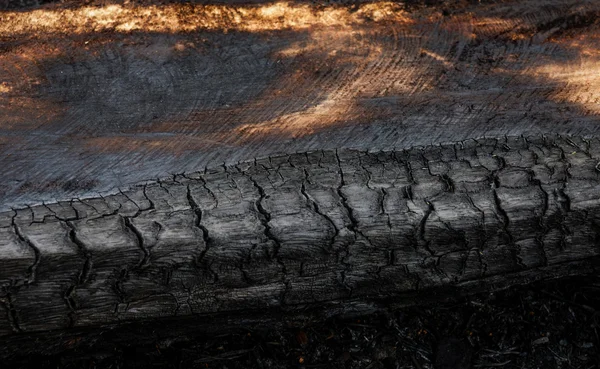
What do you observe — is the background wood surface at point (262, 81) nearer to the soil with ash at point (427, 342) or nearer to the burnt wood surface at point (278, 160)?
the burnt wood surface at point (278, 160)

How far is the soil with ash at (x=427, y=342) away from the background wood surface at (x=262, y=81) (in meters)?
0.52

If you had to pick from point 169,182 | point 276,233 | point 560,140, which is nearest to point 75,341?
point 169,182

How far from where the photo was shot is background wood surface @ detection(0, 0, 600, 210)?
66.8 inches

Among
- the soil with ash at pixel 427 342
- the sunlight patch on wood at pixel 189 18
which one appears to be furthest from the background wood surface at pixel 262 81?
the soil with ash at pixel 427 342

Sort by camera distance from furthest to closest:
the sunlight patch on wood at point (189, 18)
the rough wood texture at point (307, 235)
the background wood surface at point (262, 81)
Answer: the sunlight patch on wood at point (189, 18) < the background wood surface at point (262, 81) < the rough wood texture at point (307, 235)

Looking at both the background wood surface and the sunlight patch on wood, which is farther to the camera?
the sunlight patch on wood

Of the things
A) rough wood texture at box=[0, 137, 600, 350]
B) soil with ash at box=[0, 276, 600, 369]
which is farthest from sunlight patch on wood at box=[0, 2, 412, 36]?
soil with ash at box=[0, 276, 600, 369]

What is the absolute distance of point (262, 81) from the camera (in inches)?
74.7

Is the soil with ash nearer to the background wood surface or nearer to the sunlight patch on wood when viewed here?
the background wood surface

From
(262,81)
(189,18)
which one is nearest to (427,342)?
(262,81)

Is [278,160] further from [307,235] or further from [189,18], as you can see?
[189,18]

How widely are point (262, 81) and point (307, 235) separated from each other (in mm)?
568

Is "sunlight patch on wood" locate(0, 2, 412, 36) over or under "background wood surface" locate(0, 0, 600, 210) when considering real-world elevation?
over

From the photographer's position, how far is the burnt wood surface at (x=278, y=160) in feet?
5.01
